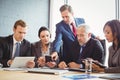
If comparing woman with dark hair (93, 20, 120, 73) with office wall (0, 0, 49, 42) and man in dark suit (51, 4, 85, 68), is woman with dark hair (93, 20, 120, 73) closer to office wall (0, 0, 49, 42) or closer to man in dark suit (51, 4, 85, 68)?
man in dark suit (51, 4, 85, 68)

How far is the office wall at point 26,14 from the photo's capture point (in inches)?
187

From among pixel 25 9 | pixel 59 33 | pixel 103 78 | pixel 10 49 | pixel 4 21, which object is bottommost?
pixel 103 78

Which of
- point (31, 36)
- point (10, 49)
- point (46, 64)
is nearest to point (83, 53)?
point (46, 64)

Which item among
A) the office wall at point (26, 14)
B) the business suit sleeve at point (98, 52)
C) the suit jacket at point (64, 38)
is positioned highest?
the office wall at point (26, 14)

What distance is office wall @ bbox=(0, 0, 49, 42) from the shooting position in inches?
187

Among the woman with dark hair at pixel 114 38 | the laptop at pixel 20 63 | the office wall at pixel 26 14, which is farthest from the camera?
the office wall at pixel 26 14

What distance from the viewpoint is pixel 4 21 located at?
4.76 m

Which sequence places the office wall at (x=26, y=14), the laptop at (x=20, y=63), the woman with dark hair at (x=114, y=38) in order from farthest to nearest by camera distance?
the office wall at (x=26, y=14) < the laptop at (x=20, y=63) < the woman with dark hair at (x=114, y=38)

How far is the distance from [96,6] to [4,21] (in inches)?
75.7

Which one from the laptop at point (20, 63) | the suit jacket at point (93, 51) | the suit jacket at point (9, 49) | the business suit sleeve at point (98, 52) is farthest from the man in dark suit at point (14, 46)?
the business suit sleeve at point (98, 52)

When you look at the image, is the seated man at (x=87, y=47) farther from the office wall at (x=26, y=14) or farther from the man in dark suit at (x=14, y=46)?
the office wall at (x=26, y=14)

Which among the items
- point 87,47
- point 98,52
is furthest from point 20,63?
point 98,52

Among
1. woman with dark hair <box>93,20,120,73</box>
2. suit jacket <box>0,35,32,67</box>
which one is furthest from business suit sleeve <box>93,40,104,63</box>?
suit jacket <box>0,35,32,67</box>

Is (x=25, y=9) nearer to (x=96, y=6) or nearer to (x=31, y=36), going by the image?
(x=31, y=36)
